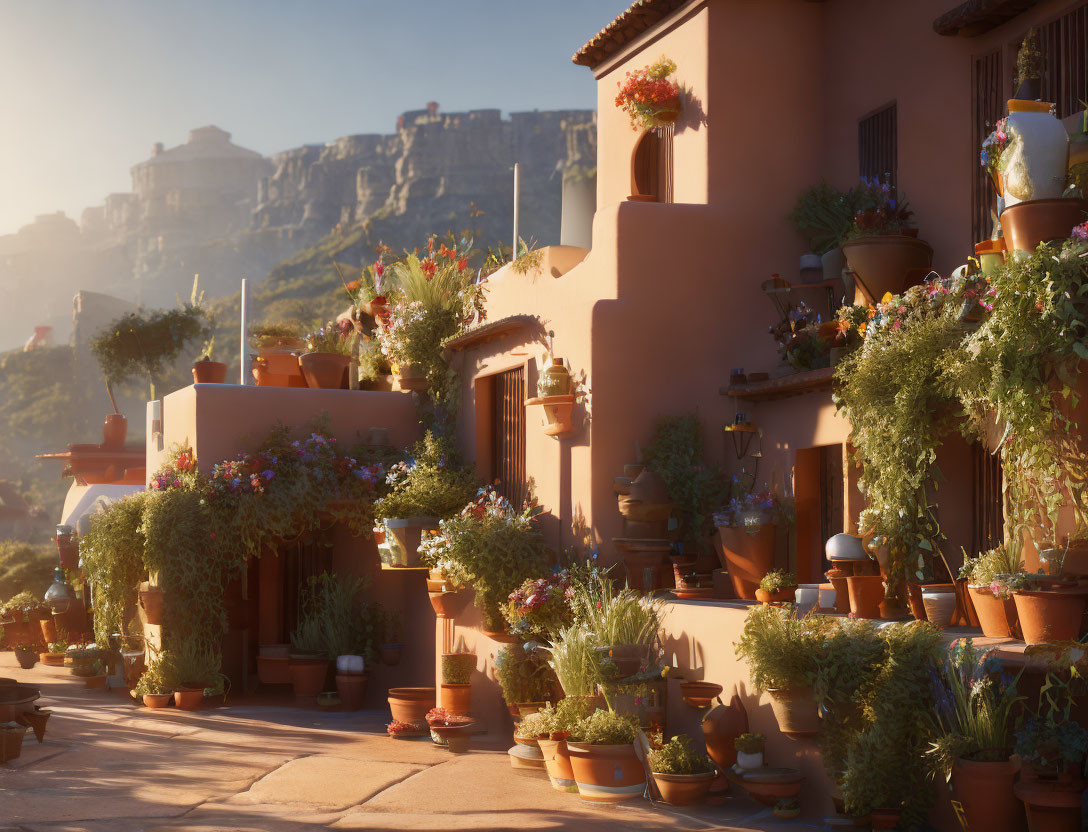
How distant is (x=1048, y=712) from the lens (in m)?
6.01

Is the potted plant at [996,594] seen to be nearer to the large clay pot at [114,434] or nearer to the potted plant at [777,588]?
the potted plant at [777,588]

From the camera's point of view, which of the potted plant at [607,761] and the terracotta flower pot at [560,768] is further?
the terracotta flower pot at [560,768]

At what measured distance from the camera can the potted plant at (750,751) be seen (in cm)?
745

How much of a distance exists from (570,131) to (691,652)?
77485 millimetres

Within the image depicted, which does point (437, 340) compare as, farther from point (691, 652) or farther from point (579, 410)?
point (691, 652)

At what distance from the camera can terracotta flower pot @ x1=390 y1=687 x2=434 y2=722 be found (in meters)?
11.1

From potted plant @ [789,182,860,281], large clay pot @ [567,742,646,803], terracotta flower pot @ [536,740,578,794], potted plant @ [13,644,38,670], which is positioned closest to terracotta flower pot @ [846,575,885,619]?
large clay pot @ [567,742,646,803]

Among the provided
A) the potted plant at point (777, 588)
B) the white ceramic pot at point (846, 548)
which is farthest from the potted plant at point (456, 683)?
the white ceramic pot at point (846, 548)

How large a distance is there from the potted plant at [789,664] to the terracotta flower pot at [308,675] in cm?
739

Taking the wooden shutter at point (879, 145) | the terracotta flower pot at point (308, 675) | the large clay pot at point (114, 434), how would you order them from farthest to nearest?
the large clay pot at point (114, 434), the terracotta flower pot at point (308, 675), the wooden shutter at point (879, 145)

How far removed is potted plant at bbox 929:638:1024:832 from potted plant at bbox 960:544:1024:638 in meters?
0.41

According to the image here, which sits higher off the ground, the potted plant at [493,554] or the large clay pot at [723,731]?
the potted plant at [493,554]

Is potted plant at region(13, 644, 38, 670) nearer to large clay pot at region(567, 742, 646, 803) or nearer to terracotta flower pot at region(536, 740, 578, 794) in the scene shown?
terracotta flower pot at region(536, 740, 578, 794)

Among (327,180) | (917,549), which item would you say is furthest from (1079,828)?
(327,180)
